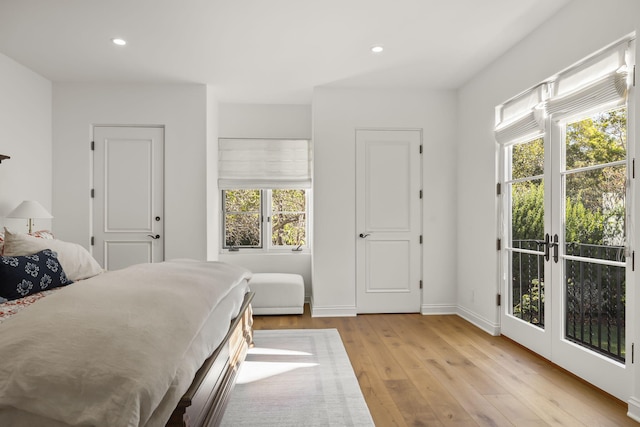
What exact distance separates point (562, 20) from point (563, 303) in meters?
2.08

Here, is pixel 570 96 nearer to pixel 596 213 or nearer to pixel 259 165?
pixel 596 213

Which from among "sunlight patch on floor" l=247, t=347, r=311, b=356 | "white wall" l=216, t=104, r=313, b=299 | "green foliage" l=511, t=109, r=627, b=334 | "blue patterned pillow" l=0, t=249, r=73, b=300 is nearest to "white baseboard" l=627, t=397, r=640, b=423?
"green foliage" l=511, t=109, r=627, b=334

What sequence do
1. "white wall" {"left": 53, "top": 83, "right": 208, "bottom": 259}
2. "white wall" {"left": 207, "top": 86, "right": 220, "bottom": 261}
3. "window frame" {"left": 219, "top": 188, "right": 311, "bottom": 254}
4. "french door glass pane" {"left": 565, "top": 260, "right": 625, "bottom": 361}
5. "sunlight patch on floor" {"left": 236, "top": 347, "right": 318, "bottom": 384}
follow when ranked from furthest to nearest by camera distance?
"window frame" {"left": 219, "top": 188, "right": 311, "bottom": 254} < "white wall" {"left": 207, "top": 86, "right": 220, "bottom": 261} < "white wall" {"left": 53, "top": 83, "right": 208, "bottom": 259} < "sunlight patch on floor" {"left": 236, "top": 347, "right": 318, "bottom": 384} < "french door glass pane" {"left": 565, "top": 260, "right": 625, "bottom": 361}

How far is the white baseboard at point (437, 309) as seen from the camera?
175 inches

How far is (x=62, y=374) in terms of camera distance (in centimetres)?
109

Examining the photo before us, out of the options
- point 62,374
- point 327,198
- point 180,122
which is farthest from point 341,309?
point 62,374

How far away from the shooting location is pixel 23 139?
12.2 ft

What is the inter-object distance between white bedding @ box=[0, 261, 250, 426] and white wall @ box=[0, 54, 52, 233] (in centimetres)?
276

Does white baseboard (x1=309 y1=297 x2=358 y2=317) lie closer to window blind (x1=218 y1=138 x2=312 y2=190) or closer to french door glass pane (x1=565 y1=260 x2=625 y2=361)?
window blind (x1=218 y1=138 x2=312 y2=190)

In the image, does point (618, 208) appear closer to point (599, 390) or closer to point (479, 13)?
point (599, 390)

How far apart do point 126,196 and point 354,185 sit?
258 cm

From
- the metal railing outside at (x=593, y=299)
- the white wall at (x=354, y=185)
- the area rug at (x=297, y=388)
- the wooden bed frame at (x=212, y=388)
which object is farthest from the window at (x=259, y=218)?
the metal railing outside at (x=593, y=299)

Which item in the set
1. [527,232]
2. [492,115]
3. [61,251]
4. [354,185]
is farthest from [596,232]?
[61,251]

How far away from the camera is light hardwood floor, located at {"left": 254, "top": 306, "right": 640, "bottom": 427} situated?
83.9 inches
